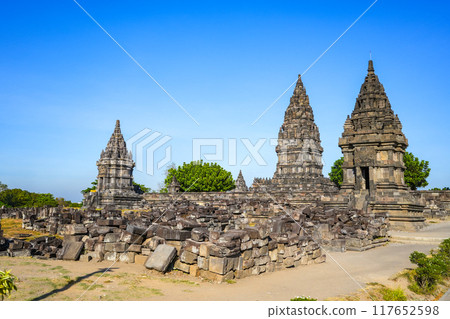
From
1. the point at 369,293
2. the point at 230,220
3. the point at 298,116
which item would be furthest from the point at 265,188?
the point at 369,293

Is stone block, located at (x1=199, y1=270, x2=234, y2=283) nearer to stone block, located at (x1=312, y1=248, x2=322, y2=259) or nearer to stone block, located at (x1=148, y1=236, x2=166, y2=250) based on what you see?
stone block, located at (x1=148, y1=236, x2=166, y2=250)

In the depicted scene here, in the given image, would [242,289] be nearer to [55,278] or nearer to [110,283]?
[110,283]

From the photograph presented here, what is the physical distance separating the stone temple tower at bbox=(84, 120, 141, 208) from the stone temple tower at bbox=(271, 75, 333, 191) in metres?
14.9

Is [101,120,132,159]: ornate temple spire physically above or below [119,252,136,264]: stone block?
above

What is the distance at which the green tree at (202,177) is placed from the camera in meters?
47.5

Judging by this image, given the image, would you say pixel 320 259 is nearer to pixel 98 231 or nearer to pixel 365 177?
pixel 98 231

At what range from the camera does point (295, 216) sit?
11.5m

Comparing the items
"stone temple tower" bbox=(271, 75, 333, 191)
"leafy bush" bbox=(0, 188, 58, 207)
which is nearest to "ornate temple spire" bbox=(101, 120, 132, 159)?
"stone temple tower" bbox=(271, 75, 333, 191)

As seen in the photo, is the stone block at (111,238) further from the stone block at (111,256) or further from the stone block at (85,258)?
the stone block at (85,258)

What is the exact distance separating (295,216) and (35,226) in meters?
11.8

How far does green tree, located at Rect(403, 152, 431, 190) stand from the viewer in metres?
38.8

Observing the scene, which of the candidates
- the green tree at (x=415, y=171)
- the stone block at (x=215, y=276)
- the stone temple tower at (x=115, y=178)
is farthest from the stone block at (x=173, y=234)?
the green tree at (x=415, y=171)

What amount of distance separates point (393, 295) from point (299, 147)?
33.3m

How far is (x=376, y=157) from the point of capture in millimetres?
17656
